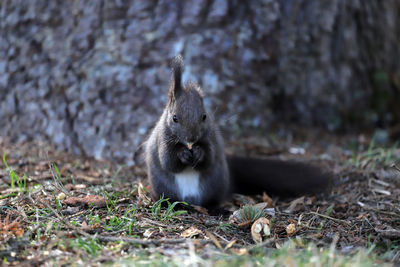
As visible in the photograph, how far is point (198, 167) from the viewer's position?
2.66m

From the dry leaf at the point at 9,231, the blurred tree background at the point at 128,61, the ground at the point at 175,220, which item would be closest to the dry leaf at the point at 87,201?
the ground at the point at 175,220

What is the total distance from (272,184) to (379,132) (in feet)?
5.80

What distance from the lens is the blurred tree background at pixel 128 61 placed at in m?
3.43

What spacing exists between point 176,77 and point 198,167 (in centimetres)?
60

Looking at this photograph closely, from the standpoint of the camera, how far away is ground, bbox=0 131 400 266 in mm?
1713

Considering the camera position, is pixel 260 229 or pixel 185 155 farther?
pixel 185 155

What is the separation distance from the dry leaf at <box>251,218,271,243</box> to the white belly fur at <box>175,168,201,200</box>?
64 cm

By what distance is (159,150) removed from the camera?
2.64m

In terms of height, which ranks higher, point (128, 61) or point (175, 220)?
point (128, 61)

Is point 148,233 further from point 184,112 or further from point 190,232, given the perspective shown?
point 184,112

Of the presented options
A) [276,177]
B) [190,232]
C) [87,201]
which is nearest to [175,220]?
[190,232]

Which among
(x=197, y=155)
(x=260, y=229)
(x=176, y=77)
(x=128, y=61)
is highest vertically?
(x=128, y=61)

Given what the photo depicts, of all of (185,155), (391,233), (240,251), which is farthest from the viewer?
(185,155)

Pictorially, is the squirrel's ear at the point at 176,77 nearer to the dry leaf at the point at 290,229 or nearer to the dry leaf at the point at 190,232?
the dry leaf at the point at 190,232
